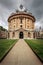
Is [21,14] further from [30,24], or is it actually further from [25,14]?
[30,24]

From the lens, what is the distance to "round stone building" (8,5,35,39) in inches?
2149

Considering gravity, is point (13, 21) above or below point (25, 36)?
above

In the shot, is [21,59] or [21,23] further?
[21,23]

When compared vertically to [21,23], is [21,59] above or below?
below

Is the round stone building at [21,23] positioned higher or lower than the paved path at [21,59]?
higher

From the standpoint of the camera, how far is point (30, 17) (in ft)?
A: 194

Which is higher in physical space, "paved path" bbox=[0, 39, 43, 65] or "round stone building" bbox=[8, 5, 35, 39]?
"round stone building" bbox=[8, 5, 35, 39]

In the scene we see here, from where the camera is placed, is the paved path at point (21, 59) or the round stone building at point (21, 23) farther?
the round stone building at point (21, 23)

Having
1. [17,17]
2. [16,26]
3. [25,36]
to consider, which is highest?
[17,17]

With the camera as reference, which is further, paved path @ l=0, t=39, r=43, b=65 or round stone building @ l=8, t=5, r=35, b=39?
round stone building @ l=8, t=5, r=35, b=39

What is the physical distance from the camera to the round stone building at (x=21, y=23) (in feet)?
179

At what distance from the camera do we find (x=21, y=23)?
58.5 metres

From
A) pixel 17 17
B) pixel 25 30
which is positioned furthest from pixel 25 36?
pixel 17 17

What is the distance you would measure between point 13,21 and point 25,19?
6.09m
